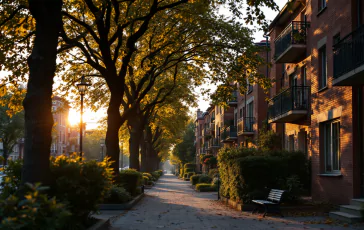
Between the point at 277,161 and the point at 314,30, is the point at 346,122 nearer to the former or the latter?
the point at 277,161

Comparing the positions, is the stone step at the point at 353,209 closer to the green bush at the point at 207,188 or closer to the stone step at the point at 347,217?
the stone step at the point at 347,217

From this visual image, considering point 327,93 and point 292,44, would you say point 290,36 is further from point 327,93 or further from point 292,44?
point 327,93

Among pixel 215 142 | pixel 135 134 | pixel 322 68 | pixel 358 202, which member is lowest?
pixel 358 202

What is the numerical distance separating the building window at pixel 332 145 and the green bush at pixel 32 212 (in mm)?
12397

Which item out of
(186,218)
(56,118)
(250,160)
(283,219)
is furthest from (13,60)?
(56,118)

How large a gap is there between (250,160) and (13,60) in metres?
9.14

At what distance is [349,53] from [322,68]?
15.5 ft

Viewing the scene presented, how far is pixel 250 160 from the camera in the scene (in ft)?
56.0

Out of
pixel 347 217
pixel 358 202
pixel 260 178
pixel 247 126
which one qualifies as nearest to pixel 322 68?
pixel 260 178

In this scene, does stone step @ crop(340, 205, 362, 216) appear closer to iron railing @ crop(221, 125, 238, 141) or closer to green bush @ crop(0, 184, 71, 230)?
green bush @ crop(0, 184, 71, 230)

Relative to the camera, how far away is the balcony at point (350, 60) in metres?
12.8

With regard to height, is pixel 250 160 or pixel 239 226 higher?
pixel 250 160

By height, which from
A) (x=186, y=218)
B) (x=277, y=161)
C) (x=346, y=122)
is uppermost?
(x=346, y=122)

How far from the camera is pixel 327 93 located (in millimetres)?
16828
